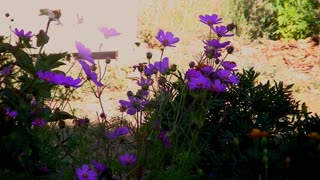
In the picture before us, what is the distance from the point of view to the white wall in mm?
6082

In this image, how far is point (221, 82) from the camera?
2.46 meters

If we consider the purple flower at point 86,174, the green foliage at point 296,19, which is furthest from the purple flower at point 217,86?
the green foliage at point 296,19

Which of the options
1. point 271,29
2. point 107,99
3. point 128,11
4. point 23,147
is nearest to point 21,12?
point 128,11

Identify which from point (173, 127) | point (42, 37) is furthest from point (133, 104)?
point (42, 37)

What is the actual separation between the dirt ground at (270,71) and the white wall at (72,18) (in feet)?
1.38

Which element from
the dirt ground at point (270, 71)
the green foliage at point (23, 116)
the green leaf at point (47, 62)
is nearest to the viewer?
the green foliage at point (23, 116)

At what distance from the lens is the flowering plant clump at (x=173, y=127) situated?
1.94 metres

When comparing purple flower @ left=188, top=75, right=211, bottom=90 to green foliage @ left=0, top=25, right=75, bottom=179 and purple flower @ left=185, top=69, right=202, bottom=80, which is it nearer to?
purple flower @ left=185, top=69, right=202, bottom=80

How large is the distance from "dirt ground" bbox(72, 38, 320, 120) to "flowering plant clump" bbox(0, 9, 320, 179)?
1961 millimetres

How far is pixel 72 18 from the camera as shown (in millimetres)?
6215

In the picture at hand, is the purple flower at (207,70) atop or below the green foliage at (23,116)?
atop

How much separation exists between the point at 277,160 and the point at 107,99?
333cm

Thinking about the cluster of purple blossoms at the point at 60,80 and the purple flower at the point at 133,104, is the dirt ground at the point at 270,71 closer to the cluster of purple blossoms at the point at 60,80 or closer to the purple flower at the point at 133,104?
the purple flower at the point at 133,104

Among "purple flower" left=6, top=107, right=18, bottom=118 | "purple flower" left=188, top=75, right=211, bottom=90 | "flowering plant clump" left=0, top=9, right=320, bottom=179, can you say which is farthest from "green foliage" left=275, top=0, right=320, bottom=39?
"purple flower" left=6, top=107, right=18, bottom=118
